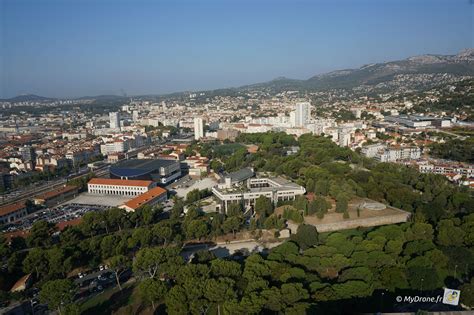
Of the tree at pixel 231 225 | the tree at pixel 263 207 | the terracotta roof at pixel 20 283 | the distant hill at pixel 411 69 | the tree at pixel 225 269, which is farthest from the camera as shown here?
the distant hill at pixel 411 69

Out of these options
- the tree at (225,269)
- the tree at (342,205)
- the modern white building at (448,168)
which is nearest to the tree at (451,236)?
the tree at (342,205)

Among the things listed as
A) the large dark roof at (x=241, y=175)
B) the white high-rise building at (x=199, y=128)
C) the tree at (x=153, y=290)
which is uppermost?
the white high-rise building at (x=199, y=128)

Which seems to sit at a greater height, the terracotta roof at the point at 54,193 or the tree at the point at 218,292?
the tree at the point at 218,292

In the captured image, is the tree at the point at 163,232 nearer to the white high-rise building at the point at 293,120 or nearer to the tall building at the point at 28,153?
the tall building at the point at 28,153

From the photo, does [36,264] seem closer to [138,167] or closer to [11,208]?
[11,208]

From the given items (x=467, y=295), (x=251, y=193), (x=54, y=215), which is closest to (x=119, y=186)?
(x=54, y=215)

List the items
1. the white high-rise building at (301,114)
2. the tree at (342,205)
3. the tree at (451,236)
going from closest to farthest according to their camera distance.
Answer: the tree at (451,236) → the tree at (342,205) → the white high-rise building at (301,114)

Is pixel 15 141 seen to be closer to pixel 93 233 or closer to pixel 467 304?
pixel 93 233
